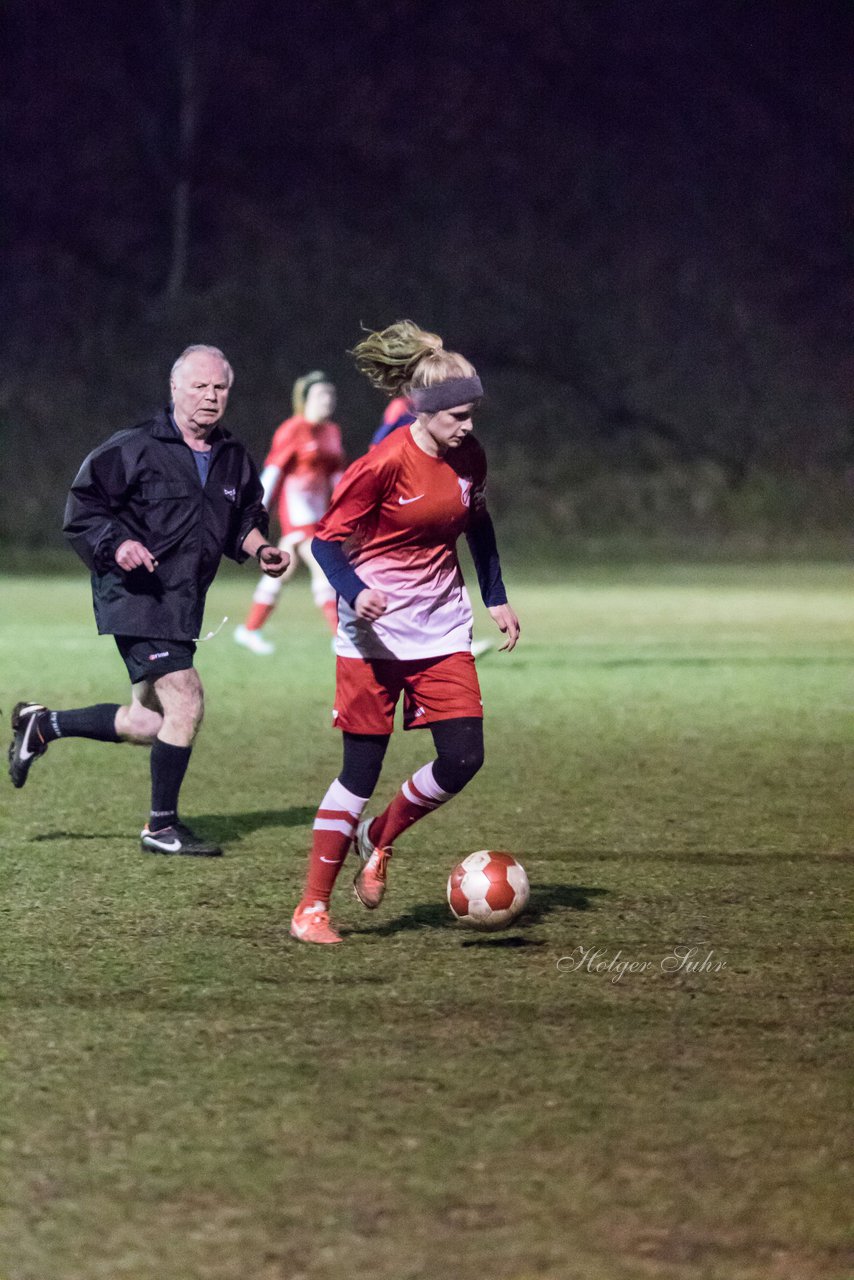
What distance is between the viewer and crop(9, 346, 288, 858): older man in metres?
6.66

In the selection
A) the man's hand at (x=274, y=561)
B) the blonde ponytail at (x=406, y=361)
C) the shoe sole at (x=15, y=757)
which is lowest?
the shoe sole at (x=15, y=757)

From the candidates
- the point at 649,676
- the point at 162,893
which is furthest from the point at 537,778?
the point at 649,676

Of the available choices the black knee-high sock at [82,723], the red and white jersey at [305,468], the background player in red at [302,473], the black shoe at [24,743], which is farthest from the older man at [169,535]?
the red and white jersey at [305,468]

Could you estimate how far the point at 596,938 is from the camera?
560 cm

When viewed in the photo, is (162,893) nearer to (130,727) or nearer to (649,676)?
(130,727)

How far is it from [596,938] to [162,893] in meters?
1.51

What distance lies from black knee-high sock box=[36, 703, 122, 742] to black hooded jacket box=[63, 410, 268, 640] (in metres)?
0.48

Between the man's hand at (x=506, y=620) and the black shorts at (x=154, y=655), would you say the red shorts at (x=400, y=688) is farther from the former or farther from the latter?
the black shorts at (x=154, y=655)

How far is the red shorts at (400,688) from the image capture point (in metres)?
5.57

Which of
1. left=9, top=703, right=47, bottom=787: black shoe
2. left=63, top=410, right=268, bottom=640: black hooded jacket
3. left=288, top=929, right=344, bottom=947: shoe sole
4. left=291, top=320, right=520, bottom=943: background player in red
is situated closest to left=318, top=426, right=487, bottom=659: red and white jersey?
left=291, top=320, right=520, bottom=943: background player in red

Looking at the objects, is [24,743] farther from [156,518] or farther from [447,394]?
[447,394]

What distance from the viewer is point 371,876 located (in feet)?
18.9

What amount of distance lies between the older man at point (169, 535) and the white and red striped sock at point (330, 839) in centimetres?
112

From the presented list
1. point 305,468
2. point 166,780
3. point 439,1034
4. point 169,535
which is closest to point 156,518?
point 169,535
